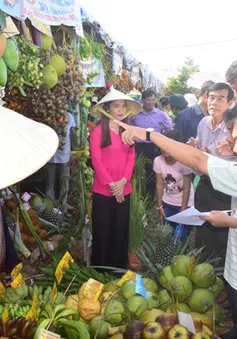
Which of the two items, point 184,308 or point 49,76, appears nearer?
point 184,308

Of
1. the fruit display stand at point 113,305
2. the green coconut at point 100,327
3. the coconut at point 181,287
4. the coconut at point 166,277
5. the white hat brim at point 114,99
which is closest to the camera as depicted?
the fruit display stand at point 113,305

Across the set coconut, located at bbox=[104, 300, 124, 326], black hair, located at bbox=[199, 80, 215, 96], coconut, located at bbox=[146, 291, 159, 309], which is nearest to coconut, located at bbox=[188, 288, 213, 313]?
coconut, located at bbox=[146, 291, 159, 309]

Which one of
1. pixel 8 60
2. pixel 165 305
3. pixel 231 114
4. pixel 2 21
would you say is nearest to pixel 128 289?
pixel 165 305

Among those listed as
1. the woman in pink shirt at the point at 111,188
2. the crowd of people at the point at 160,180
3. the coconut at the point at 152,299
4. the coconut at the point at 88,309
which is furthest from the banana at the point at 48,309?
the woman in pink shirt at the point at 111,188

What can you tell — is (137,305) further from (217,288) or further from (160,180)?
(160,180)

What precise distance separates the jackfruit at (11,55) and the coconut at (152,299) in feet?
5.41

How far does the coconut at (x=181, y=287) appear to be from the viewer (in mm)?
2178

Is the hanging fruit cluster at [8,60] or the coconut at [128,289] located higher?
the hanging fruit cluster at [8,60]

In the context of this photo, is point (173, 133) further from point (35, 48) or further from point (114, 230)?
point (35, 48)

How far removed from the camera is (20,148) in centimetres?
88

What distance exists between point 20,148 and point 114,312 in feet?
3.91

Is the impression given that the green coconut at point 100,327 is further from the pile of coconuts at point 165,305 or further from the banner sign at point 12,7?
the banner sign at point 12,7

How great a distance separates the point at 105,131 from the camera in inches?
124

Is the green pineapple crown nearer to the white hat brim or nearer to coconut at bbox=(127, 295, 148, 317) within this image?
the white hat brim
